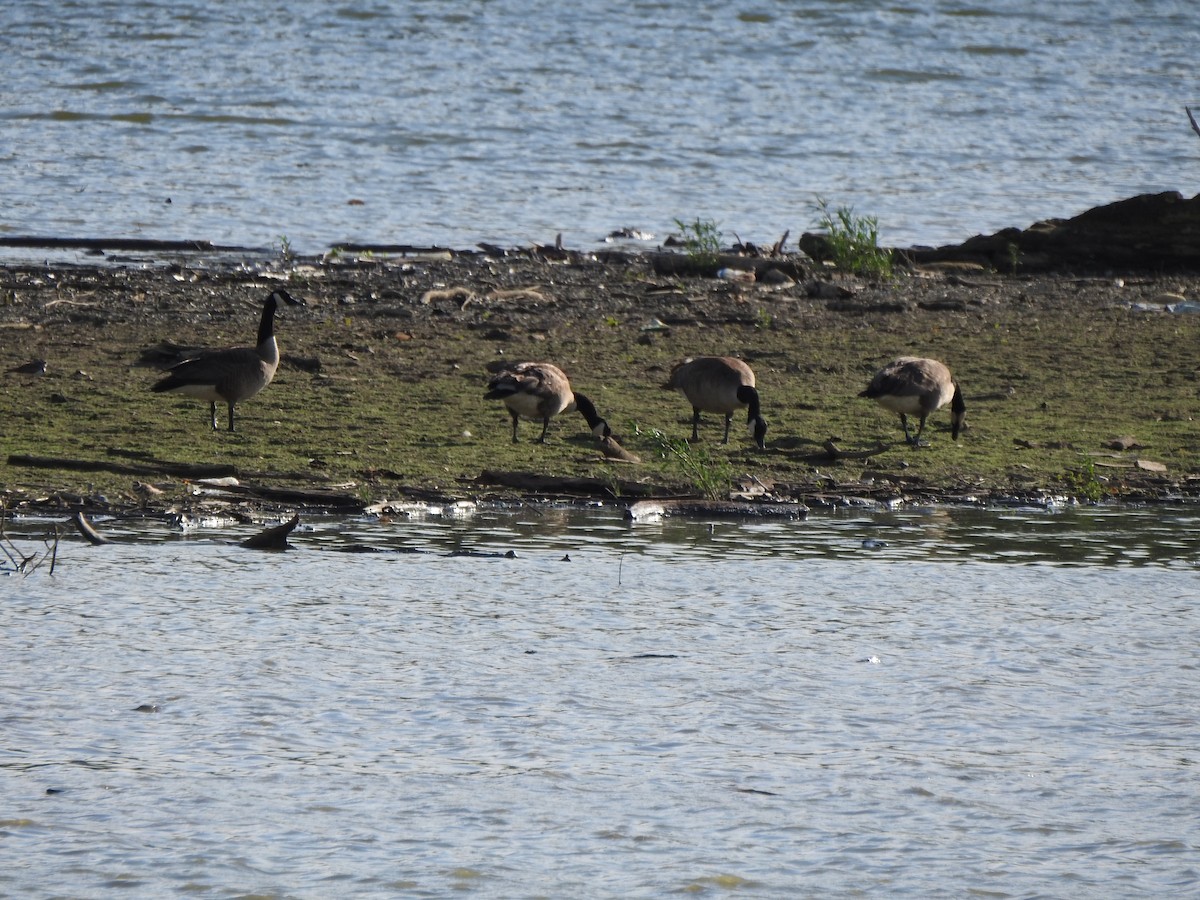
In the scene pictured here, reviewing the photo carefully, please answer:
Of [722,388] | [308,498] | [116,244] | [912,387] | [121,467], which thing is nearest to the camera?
[308,498]

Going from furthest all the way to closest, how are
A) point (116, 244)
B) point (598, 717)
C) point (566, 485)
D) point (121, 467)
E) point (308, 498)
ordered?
point (116, 244) < point (566, 485) < point (121, 467) < point (308, 498) < point (598, 717)

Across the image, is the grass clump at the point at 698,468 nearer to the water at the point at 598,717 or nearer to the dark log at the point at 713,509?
the dark log at the point at 713,509

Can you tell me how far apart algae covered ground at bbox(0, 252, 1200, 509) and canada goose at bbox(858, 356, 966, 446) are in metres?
0.29

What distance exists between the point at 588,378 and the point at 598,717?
22.7 ft

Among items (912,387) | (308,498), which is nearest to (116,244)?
(308,498)

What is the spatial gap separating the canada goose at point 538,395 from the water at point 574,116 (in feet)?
29.0

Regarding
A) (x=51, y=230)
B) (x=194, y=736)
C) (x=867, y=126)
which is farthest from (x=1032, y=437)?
(x=867, y=126)

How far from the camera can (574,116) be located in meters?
30.0

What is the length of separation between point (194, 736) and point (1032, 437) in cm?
693

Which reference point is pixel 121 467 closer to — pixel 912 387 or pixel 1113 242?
pixel 912 387

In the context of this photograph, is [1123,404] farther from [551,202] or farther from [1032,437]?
[551,202]

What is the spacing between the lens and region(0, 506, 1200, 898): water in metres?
4.45

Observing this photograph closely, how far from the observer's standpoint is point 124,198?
72.9 ft

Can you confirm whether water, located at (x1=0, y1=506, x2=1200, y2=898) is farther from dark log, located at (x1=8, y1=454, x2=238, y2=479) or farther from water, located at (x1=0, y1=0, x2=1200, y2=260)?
water, located at (x1=0, y1=0, x2=1200, y2=260)
